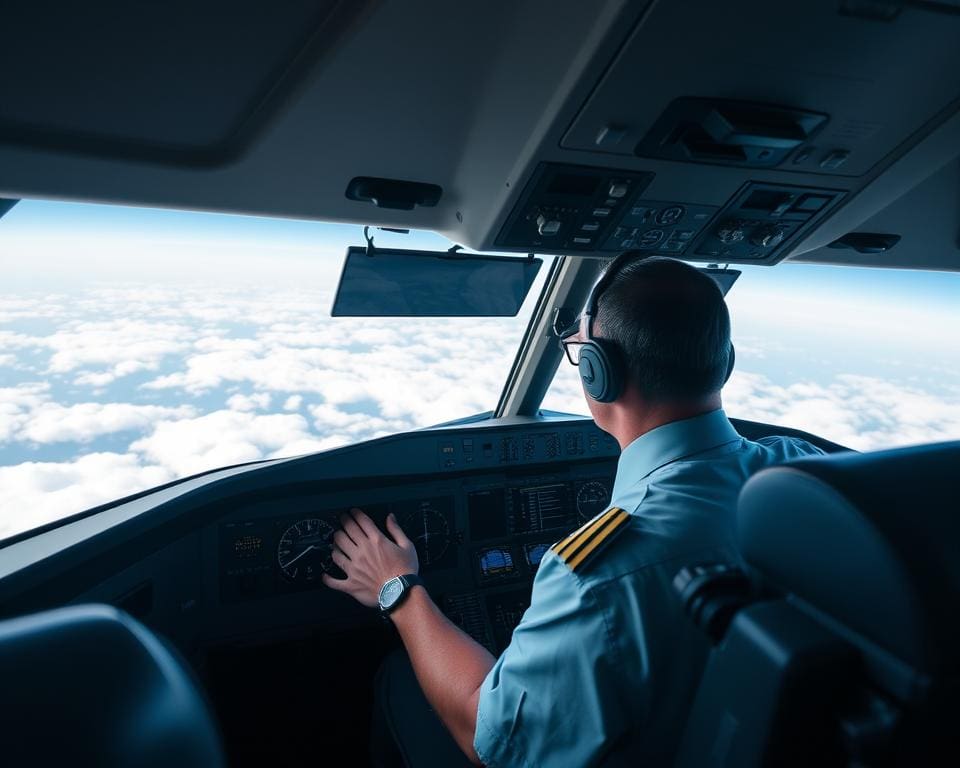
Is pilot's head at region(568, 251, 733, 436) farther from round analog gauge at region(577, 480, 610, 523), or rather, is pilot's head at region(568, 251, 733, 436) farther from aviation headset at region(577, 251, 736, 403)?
round analog gauge at region(577, 480, 610, 523)

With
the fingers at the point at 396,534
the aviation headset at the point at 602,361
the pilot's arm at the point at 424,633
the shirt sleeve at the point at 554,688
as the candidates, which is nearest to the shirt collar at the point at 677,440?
the aviation headset at the point at 602,361

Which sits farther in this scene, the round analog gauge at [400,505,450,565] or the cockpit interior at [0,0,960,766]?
the round analog gauge at [400,505,450,565]

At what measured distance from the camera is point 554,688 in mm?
854

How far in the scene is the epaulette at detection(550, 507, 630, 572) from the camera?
0.89 meters

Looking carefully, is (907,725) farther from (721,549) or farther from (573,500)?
(573,500)

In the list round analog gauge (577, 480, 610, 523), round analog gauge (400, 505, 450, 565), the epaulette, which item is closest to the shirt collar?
the epaulette

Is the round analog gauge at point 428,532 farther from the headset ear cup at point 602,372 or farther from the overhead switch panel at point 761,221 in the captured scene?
the overhead switch panel at point 761,221

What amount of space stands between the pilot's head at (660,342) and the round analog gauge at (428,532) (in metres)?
1.22

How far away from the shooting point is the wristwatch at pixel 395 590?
1464 millimetres

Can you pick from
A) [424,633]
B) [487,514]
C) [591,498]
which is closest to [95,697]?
[424,633]

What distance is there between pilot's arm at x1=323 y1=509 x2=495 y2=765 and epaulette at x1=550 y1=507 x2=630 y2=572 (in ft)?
1.32

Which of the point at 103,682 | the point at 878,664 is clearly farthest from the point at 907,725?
the point at 103,682

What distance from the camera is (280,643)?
1987mm

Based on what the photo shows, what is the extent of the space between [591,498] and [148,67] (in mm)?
2214
